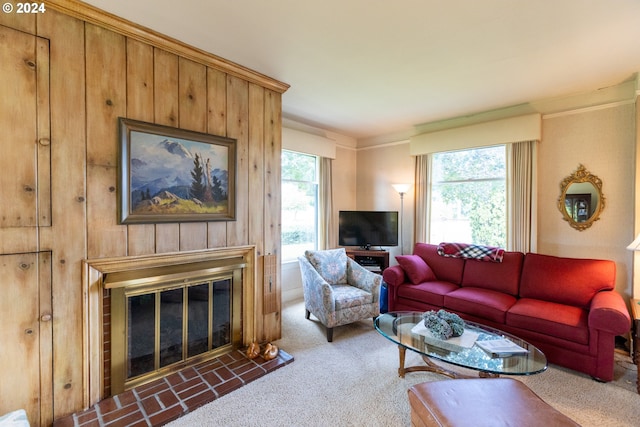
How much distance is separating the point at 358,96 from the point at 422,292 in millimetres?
2391

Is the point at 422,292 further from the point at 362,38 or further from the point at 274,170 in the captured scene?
the point at 362,38

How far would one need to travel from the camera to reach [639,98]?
2.68m

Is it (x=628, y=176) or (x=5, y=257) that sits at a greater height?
(x=628, y=176)

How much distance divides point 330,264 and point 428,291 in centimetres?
119

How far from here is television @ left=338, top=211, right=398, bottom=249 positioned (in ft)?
14.4

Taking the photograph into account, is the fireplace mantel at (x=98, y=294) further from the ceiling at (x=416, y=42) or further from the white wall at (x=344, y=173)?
the white wall at (x=344, y=173)

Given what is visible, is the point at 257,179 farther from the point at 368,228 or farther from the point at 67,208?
the point at 368,228

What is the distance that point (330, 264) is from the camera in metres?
3.59

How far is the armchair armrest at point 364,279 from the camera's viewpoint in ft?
10.9

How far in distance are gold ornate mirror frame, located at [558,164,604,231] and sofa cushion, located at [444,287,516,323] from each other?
114cm

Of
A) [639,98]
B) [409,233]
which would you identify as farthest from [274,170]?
[639,98]

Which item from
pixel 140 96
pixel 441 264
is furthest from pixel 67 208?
pixel 441 264

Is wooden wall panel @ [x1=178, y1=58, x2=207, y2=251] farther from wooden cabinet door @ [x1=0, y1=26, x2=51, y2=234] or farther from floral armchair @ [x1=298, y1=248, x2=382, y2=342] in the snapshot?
floral armchair @ [x1=298, y1=248, x2=382, y2=342]

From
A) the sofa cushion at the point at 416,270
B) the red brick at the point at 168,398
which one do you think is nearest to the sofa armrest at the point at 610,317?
the sofa cushion at the point at 416,270
